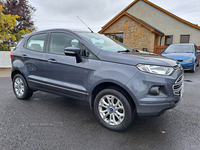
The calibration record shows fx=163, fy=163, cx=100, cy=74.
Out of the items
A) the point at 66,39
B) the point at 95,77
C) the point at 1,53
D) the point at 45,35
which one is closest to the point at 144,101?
the point at 95,77

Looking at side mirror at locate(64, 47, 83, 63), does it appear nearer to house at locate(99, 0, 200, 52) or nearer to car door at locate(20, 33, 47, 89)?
car door at locate(20, 33, 47, 89)

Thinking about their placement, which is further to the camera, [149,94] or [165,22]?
[165,22]

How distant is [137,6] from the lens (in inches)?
850

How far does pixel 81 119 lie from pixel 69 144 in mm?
848

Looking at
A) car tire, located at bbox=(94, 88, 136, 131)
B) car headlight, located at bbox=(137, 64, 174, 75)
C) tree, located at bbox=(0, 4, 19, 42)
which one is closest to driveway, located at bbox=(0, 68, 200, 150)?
car tire, located at bbox=(94, 88, 136, 131)

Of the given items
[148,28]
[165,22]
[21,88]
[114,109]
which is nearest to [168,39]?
[165,22]

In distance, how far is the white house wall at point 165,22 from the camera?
18.6m

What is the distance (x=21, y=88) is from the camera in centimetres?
431

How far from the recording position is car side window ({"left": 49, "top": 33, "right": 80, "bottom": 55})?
3.30 metres

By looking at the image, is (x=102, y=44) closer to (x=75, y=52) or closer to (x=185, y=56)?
(x=75, y=52)

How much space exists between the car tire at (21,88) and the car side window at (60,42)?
1.30 metres

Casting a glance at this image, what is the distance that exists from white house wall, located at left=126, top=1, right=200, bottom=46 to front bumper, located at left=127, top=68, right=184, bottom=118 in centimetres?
1909

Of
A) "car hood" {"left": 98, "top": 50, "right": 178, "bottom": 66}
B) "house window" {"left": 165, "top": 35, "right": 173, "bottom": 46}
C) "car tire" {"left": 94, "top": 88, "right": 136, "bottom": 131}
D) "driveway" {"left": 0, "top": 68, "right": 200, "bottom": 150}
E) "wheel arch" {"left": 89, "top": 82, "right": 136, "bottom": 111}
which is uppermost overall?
"house window" {"left": 165, "top": 35, "right": 173, "bottom": 46}

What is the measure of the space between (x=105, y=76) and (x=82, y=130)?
1.02 metres
